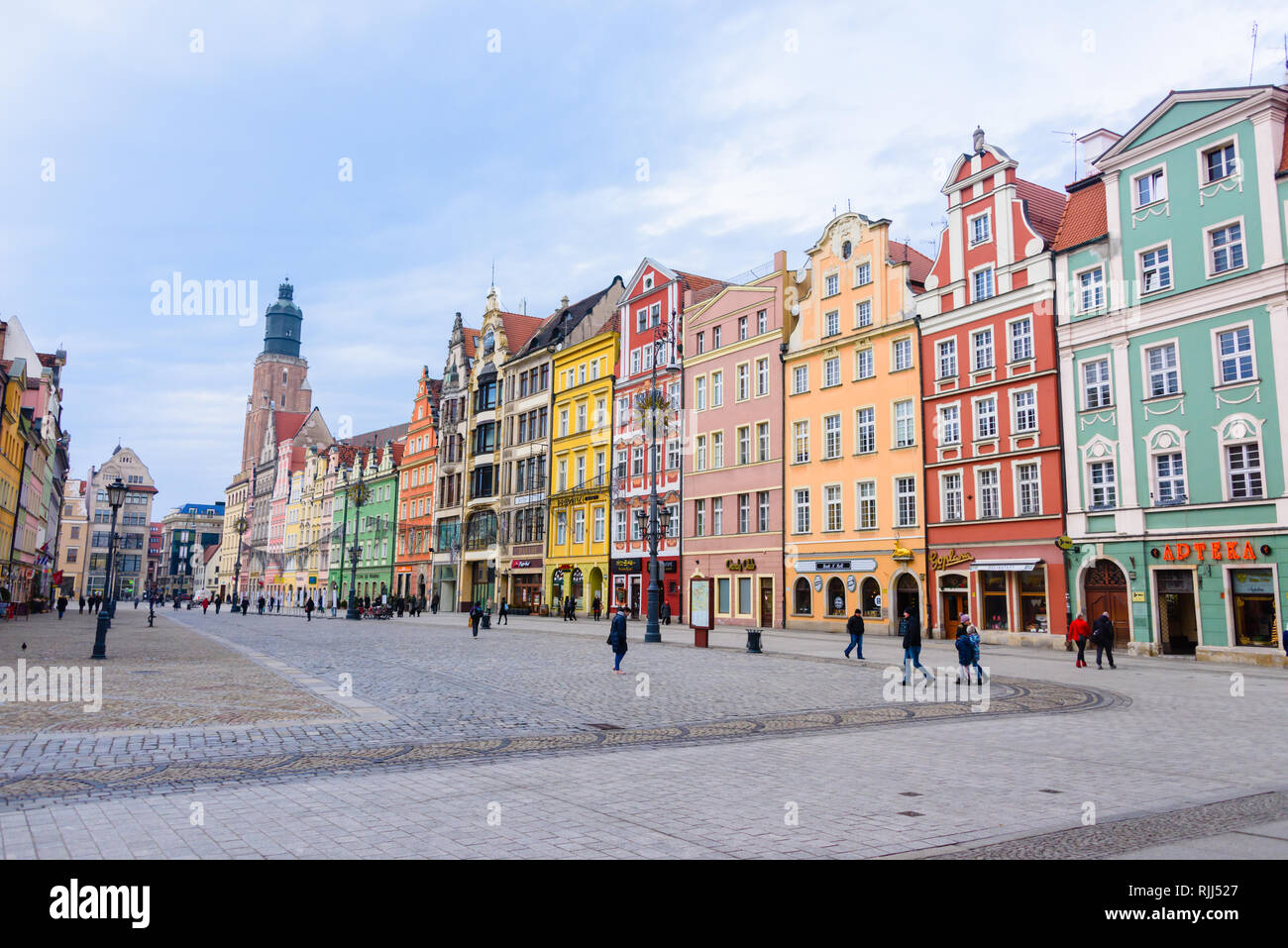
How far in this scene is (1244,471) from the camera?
28.1 m

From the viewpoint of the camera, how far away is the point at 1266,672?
2480 cm

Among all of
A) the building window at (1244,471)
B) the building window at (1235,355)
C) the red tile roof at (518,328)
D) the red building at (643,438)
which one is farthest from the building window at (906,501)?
the red tile roof at (518,328)

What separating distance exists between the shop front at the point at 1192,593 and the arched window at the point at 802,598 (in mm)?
14070

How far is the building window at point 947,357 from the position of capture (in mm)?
37844

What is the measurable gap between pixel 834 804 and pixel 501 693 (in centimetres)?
950

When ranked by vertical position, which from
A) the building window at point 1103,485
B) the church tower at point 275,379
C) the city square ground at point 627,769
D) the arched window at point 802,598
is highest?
the church tower at point 275,379

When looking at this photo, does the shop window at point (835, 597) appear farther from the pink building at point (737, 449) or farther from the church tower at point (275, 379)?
the church tower at point (275, 379)

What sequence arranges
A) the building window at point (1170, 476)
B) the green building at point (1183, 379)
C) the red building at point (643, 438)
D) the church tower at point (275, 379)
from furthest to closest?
the church tower at point (275, 379) → the red building at point (643, 438) → the building window at point (1170, 476) → the green building at point (1183, 379)

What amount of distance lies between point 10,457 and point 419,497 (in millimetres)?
35872

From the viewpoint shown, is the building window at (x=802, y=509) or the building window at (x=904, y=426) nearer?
the building window at (x=904, y=426)

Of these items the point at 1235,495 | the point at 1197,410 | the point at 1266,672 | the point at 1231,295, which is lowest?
the point at 1266,672

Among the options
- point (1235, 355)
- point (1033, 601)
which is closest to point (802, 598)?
point (1033, 601)
